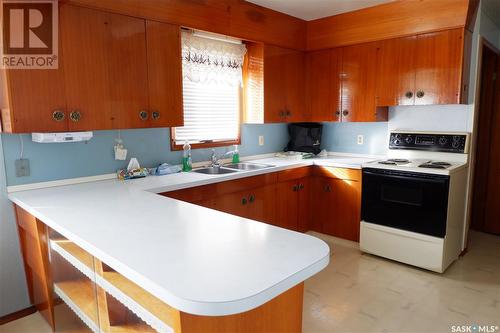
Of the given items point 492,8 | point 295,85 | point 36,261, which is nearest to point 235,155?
point 295,85

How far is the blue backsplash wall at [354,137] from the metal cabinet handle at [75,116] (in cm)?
285

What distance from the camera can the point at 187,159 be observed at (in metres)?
3.12

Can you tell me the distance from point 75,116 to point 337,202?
2.56 meters

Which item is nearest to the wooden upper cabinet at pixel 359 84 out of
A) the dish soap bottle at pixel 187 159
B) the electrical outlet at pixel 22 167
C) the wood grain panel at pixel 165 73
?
the dish soap bottle at pixel 187 159

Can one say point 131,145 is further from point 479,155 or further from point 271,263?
point 479,155

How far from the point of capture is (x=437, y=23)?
298cm

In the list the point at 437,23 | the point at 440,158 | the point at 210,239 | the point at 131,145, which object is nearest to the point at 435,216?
the point at 440,158

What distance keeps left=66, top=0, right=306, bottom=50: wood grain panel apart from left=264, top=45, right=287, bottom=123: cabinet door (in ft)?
0.35

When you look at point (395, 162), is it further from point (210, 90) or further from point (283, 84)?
point (210, 90)

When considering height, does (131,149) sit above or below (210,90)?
below

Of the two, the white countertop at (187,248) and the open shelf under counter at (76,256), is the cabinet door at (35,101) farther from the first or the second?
the open shelf under counter at (76,256)

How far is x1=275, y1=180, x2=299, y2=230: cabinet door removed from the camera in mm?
3441

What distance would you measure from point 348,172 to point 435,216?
89 cm

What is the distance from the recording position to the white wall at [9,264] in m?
2.28
